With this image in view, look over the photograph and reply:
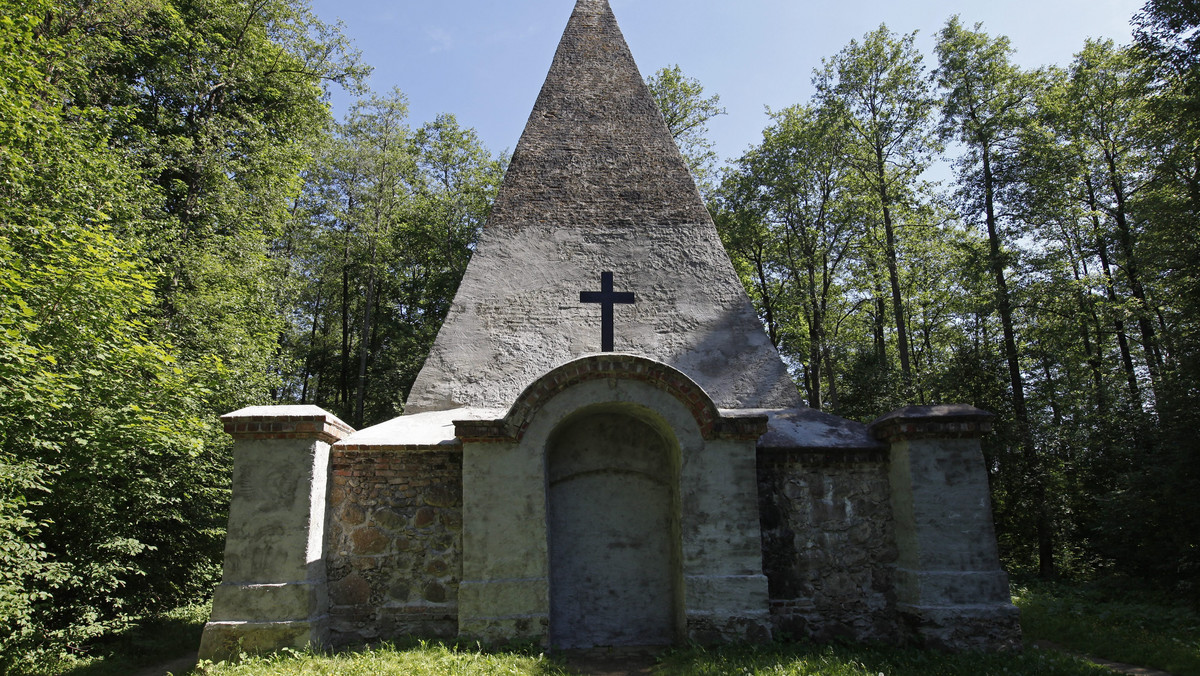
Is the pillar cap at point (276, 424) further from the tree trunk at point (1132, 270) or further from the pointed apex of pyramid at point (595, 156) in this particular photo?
the tree trunk at point (1132, 270)

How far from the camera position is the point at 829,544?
22.5 feet

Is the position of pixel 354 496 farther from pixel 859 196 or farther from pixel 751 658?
pixel 859 196

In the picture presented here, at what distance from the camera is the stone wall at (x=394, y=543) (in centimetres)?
649

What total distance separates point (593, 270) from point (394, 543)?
404 cm

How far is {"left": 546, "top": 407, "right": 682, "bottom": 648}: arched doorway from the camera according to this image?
22.9 feet

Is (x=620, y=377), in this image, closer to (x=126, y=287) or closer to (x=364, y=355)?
(x=126, y=287)

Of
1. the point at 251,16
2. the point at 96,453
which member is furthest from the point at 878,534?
the point at 251,16

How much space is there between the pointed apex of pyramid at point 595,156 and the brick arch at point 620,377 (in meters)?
2.91

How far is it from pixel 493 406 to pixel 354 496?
1.83 meters

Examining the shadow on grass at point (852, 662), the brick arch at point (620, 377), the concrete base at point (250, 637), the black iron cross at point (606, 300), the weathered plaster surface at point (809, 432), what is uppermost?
the black iron cross at point (606, 300)

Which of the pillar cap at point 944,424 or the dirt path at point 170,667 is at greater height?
the pillar cap at point 944,424

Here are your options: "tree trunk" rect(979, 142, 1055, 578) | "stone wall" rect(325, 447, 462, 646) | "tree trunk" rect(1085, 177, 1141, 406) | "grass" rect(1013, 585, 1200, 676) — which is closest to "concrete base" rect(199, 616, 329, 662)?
"stone wall" rect(325, 447, 462, 646)

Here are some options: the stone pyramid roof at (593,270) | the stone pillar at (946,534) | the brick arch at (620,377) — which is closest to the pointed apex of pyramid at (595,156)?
the stone pyramid roof at (593,270)

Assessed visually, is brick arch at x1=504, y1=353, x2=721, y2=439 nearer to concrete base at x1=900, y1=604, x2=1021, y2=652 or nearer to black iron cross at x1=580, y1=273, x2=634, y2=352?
black iron cross at x1=580, y1=273, x2=634, y2=352
